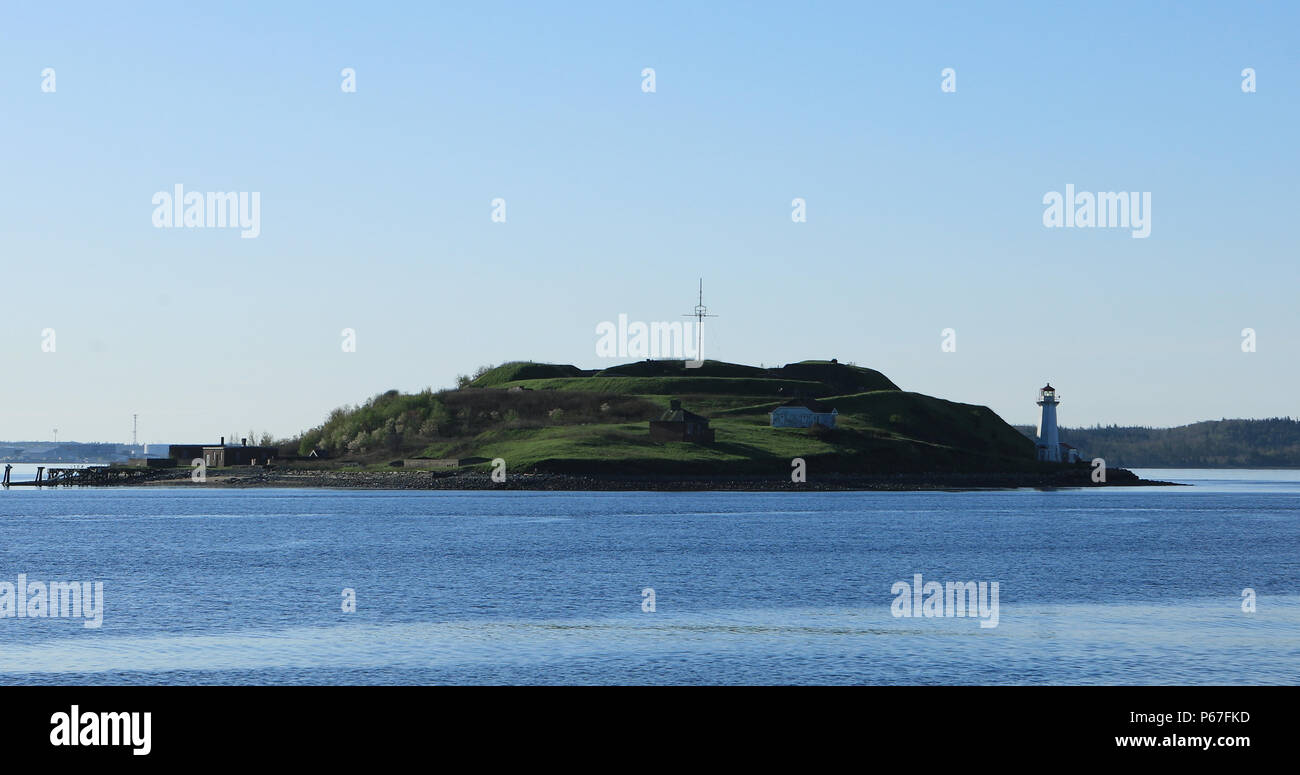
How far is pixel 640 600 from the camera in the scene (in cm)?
5325

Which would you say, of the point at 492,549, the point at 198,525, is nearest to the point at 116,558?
the point at 492,549

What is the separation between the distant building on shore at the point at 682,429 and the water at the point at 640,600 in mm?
75634

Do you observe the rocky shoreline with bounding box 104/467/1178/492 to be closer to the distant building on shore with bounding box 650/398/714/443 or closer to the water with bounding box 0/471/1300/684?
the distant building on shore with bounding box 650/398/714/443

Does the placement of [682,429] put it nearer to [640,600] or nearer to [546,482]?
[546,482]

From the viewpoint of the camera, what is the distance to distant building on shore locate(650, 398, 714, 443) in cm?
19662

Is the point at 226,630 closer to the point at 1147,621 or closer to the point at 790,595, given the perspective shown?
the point at 790,595

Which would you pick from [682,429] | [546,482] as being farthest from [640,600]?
[682,429]

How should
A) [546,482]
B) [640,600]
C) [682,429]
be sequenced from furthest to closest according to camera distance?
[682,429]
[546,482]
[640,600]

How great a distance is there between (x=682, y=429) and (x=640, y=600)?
471 ft

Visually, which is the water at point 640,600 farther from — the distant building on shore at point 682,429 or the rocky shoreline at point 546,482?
the distant building on shore at point 682,429

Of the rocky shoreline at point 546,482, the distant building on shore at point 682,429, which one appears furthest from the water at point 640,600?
the distant building on shore at point 682,429

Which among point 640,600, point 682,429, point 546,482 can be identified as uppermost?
point 682,429

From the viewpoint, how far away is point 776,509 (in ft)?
460
